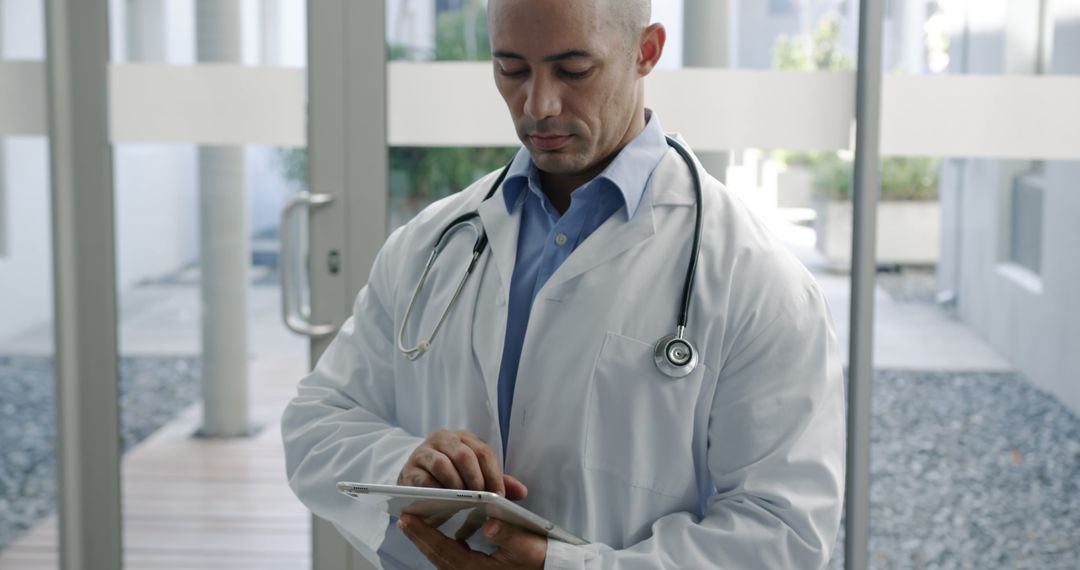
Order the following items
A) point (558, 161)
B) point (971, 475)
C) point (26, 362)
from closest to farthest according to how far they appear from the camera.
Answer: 1. point (558, 161)
2. point (971, 475)
3. point (26, 362)

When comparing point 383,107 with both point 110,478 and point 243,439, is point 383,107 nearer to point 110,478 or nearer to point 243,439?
point 243,439

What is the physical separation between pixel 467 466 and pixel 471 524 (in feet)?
0.33

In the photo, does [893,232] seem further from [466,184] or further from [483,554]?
[483,554]

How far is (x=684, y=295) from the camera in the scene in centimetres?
120

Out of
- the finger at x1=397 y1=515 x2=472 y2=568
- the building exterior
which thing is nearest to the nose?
the finger at x1=397 y1=515 x2=472 y2=568

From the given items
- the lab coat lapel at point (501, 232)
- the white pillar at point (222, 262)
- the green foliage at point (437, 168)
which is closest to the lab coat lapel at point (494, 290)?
the lab coat lapel at point (501, 232)

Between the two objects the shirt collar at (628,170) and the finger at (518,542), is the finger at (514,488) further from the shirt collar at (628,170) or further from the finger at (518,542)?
the shirt collar at (628,170)

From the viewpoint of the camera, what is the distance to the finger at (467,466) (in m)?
1.15

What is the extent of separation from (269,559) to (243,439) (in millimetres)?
272

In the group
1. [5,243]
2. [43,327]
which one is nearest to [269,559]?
[43,327]

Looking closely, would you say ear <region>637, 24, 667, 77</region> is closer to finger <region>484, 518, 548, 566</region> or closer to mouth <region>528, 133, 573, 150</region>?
mouth <region>528, 133, 573, 150</region>

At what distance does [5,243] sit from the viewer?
2494mm

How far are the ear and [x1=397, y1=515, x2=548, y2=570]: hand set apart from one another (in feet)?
1.75

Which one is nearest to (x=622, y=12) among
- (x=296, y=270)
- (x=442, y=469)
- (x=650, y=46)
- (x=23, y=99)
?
(x=650, y=46)
